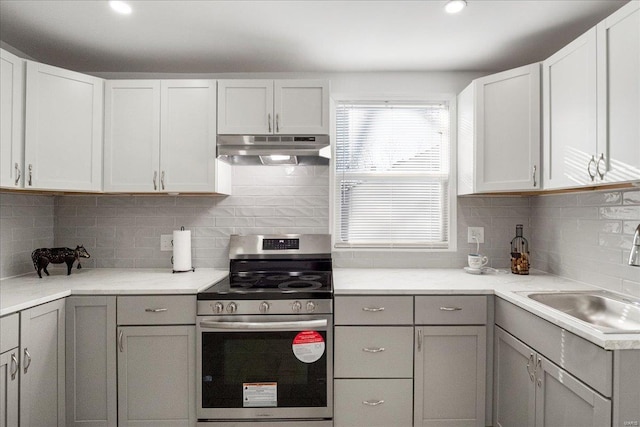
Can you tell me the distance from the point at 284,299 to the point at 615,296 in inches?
68.8

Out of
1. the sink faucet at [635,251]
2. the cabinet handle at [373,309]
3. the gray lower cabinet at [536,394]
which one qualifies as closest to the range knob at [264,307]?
the cabinet handle at [373,309]

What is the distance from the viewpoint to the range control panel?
260cm

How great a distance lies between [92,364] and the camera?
78.2 inches

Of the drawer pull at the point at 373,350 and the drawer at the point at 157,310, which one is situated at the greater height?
the drawer at the point at 157,310

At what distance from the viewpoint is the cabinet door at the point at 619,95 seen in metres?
1.43

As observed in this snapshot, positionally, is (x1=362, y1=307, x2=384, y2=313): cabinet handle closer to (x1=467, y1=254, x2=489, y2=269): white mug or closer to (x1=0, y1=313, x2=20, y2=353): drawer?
(x1=467, y1=254, x2=489, y2=269): white mug

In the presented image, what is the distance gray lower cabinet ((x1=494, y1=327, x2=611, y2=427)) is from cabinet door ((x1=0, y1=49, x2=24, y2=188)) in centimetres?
289

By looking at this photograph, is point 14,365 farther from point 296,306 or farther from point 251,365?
point 296,306

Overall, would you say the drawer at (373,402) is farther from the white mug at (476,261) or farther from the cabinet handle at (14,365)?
the cabinet handle at (14,365)

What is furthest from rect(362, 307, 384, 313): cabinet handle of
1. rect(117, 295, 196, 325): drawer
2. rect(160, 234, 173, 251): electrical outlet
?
rect(160, 234, 173, 251): electrical outlet

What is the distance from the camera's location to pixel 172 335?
2000mm

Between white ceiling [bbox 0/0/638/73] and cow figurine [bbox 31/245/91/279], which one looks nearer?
white ceiling [bbox 0/0/638/73]

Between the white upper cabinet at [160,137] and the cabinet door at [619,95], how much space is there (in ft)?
7.00

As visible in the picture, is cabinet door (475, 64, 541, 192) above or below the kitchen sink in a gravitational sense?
above
